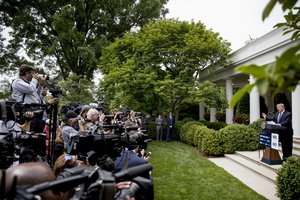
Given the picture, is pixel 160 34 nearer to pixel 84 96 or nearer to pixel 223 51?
pixel 223 51

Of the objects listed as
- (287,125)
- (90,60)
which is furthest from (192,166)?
(90,60)

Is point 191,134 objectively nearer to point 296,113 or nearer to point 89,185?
point 296,113

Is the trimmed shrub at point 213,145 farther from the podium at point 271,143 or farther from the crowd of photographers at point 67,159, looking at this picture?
the crowd of photographers at point 67,159

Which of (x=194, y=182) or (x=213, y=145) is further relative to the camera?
(x=213, y=145)

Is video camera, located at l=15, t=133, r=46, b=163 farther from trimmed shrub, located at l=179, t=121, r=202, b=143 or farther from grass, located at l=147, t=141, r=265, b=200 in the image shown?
trimmed shrub, located at l=179, t=121, r=202, b=143

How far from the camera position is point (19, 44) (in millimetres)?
23875

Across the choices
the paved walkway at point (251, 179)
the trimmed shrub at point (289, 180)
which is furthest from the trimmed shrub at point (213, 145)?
the trimmed shrub at point (289, 180)

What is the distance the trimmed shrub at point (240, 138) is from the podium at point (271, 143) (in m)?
2.55

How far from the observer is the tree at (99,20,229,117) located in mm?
15951

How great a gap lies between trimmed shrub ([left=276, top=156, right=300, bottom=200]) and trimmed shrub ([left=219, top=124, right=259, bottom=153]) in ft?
19.6

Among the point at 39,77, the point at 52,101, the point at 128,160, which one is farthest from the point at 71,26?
the point at 128,160

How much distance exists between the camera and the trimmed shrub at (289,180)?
15.3ft

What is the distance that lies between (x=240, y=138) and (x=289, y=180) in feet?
20.8

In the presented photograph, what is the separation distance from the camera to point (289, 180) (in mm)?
4801
